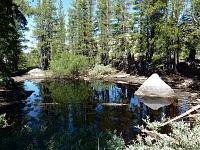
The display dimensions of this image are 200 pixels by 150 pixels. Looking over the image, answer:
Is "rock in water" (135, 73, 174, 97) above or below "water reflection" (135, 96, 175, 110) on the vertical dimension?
above

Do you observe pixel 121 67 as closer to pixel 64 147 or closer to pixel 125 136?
pixel 125 136

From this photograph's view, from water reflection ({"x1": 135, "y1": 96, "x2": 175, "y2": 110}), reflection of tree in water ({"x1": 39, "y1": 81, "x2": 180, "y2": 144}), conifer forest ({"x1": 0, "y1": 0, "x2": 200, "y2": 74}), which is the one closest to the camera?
reflection of tree in water ({"x1": 39, "y1": 81, "x2": 180, "y2": 144})

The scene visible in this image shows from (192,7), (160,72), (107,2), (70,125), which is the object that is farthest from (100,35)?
(70,125)

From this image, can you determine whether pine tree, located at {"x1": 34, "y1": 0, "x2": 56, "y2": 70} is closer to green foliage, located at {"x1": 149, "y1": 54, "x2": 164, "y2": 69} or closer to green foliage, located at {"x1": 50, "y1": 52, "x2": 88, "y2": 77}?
green foliage, located at {"x1": 50, "y1": 52, "x2": 88, "y2": 77}

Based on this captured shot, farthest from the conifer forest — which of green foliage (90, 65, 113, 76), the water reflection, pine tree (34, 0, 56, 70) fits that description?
the water reflection

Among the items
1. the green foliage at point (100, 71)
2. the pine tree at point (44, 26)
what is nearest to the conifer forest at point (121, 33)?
the pine tree at point (44, 26)

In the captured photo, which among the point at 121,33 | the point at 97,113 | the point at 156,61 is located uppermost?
the point at 121,33

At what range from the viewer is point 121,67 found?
40406 mm

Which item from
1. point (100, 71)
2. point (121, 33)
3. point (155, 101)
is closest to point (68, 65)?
point (100, 71)

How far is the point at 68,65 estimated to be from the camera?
32531 millimetres

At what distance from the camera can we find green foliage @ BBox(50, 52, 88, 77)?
32.7 m

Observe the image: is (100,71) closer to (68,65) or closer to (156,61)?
(68,65)

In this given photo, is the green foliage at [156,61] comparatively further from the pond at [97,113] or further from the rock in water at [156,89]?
the pond at [97,113]

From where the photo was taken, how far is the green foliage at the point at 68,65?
3269 cm
